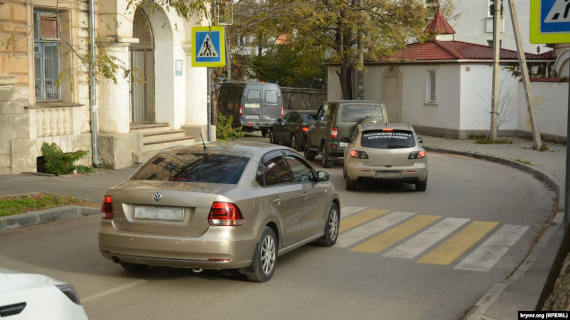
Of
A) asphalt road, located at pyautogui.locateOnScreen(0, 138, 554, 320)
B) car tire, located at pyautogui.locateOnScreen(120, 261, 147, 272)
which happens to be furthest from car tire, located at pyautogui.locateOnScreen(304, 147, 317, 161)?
car tire, located at pyautogui.locateOnScreen(120, 261, 147, 272)

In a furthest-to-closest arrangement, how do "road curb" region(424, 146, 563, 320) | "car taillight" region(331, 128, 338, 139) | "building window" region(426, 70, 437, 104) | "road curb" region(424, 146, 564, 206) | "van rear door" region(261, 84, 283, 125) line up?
1. "building window" region(426, 70, 437, 104)
2. "van rear door" region(261, 84, 283, 125)
3. "car taillight" region(331, 128, 338, 139)
4. "road curb" region(424, 146, 564, 206)
5. "road curb" region(424, 146, 563, 320)

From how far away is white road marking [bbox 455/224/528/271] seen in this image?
391 inches

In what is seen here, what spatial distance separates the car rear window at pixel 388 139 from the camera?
17.0m

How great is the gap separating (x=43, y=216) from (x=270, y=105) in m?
21.3

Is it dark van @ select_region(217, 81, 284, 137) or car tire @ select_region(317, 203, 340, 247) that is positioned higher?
dark van @ select_region(217, 81, 284, 137)

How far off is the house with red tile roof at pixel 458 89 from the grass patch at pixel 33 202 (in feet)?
67.7

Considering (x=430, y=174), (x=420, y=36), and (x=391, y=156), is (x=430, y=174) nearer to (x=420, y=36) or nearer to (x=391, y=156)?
(x=391, y=156)

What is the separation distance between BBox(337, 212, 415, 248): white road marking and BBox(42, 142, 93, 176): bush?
25.7 feet

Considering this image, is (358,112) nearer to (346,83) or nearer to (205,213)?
(205,213)

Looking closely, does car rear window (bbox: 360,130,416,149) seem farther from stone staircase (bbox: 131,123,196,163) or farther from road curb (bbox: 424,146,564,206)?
stone staircase (bbox: 131,123,196,163)

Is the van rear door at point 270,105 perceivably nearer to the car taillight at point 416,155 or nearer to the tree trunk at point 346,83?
the tree trunk at point 346,83

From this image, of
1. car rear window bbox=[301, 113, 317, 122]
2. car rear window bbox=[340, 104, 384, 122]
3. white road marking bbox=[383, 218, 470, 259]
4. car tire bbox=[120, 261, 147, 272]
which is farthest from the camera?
car rear window bbox=[301, 113, 317, 122]

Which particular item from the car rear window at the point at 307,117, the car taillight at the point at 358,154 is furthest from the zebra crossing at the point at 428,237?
the car rear window at the point at 307,117

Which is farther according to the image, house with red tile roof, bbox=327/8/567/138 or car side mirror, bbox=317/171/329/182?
house with red tile roof, bbox=327/8/567/138
